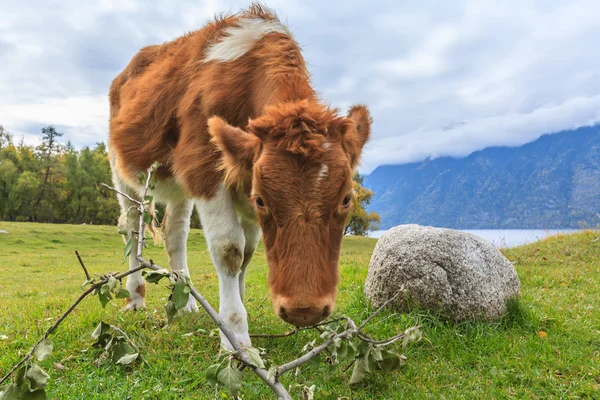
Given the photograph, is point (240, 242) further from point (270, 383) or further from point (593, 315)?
point (593, 315)

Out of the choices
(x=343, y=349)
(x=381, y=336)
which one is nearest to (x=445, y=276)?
(x=381, y=336)

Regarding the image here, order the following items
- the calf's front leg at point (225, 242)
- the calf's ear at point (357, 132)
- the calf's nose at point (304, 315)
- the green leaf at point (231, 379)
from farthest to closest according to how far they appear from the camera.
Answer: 1. the calf's front leg at point (225, 242)
2. the calf's ear at point (357, 132)
3. the calf's nose at point (304, 315)
4. the green leaf at point (231, 379)

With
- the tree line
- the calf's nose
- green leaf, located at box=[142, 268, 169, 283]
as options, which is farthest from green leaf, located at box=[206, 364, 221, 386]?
the tree line

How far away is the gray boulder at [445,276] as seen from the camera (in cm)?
490

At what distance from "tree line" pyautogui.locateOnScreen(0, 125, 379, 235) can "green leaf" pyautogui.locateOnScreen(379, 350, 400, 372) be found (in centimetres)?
5233

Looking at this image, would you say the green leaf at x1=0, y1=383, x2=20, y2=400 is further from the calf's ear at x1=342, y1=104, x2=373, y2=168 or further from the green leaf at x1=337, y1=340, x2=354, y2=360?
the calf's ear at x1=342, y1=104, x2=373, y2=168

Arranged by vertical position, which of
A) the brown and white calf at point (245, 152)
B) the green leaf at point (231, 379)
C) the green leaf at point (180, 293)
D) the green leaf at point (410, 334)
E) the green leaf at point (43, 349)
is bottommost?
the green leaf at point (410, 334)

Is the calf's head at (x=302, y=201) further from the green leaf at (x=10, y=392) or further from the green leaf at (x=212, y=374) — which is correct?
the green leaf at (x=10, y=392)

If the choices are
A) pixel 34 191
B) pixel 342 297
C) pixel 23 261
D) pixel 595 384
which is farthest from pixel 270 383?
pixel 34 191

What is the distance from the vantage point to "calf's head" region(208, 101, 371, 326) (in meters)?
2.90

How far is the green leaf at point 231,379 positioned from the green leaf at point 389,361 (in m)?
1.58

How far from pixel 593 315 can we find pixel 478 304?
2035 millimetres

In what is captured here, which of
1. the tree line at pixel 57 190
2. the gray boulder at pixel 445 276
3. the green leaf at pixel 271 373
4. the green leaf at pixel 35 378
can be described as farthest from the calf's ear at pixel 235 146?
the tree line at pixel 57 190

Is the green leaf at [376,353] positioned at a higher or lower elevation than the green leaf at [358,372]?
higher
